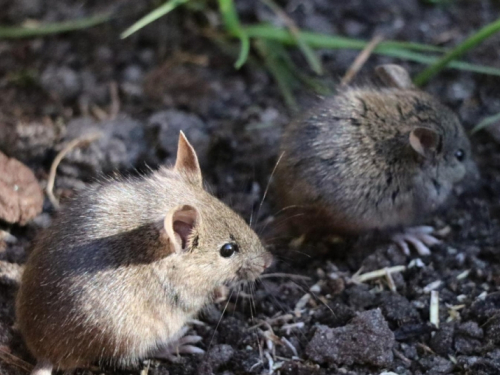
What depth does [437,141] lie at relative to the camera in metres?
4.94

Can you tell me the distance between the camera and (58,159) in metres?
5.47

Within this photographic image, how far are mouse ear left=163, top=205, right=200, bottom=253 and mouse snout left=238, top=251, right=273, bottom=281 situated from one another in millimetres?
484

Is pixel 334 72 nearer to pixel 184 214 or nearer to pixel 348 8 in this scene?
pixel 348 8

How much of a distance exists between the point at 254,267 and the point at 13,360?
5.34 feet

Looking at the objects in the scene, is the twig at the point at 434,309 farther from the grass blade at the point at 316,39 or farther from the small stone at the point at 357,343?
the grass blade at the point at 316,39

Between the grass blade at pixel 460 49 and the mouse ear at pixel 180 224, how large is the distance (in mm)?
2803

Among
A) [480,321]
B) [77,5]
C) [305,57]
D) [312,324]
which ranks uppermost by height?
[77,5]

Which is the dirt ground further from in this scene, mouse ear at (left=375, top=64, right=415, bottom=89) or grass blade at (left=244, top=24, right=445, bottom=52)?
mouse ear at (left=375, top=64, right=415, bottom=89)

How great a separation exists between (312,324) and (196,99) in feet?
8.37

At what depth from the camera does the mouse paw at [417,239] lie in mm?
5066

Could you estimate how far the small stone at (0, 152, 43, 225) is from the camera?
4.82m

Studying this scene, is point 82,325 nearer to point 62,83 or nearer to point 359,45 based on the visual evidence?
point 62,83

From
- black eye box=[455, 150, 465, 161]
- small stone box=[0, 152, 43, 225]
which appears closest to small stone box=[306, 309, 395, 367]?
black eye box=[455, 150, 465, 161]

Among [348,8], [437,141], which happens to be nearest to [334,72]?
[348,8]
